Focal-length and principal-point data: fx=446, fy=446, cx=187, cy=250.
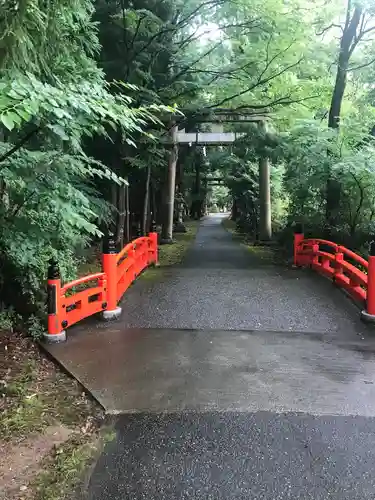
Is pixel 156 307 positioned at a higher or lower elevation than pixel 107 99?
lower

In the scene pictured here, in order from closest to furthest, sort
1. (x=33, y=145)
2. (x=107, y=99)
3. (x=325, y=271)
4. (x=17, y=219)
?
(x=107, y=99) → (x=17, y=219) → (x=33, y=145) → (x=325, y=271)

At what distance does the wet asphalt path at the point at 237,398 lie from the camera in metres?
2.71

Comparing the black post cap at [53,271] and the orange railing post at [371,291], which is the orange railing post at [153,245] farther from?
the orange railing post at [371,291]

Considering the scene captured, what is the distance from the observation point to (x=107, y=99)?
11.4ft

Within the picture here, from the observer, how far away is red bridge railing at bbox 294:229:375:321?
6.02 metres

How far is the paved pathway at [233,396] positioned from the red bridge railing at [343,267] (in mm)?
280

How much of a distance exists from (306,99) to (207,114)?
2.52m

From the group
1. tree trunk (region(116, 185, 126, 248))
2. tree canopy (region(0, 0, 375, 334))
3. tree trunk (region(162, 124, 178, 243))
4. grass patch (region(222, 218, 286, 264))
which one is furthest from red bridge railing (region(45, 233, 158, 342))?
tree trunk (region(162, 124, 178, 243))

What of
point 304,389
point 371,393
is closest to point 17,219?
point 304,389

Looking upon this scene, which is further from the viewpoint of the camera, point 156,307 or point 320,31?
point 320,31

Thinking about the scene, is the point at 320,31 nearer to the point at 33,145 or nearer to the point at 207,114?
the point at 207,114

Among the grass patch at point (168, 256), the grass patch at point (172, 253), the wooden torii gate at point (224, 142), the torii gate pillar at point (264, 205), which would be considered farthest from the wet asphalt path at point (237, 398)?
the torii gate pillar at point (264, 205)

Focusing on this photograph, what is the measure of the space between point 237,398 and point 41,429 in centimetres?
159

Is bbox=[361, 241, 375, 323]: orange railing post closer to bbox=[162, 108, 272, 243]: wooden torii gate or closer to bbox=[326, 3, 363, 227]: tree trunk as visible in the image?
bbox=[326, 3, 363, 227]: tree trunk
